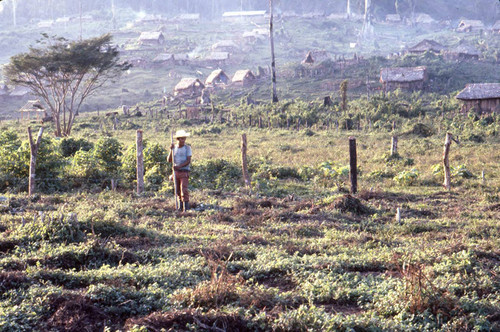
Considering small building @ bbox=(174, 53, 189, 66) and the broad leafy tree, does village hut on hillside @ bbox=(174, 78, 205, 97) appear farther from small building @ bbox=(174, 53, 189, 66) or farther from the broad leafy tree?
the broad leafy tree

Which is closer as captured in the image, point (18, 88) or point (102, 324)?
point (102, 324)

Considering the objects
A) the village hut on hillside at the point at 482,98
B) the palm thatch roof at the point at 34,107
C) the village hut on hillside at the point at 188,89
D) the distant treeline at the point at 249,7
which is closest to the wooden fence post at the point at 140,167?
the village hut on hillside at the point at 482,98

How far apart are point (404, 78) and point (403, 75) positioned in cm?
29

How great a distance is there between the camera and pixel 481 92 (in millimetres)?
32562

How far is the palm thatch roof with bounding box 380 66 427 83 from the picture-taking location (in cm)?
4475

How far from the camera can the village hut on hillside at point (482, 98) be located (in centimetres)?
3225

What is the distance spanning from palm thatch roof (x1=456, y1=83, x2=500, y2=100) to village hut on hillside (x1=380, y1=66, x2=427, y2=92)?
11.8 m

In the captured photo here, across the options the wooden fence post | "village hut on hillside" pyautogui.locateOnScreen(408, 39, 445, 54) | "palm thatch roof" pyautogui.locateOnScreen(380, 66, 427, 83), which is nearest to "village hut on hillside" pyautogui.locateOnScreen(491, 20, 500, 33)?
"village hut on hillside" pyautogui.locateOnScreen(408, 39, 445, 54)

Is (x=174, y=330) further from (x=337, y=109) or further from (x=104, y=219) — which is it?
(x=337, y=109)

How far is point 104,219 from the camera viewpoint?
8602mm

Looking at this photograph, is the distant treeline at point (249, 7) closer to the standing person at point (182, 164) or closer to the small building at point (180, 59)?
the small building at point (180, 59)

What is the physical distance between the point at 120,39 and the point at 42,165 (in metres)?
73.9

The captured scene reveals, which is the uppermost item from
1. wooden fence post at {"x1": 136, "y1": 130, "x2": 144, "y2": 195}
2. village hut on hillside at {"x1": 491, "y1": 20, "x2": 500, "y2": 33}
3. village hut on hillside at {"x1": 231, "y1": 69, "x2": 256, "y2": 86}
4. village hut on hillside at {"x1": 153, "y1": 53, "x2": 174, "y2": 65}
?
village hut on hillside at {"x1": 491, "y1": 20, "x2": 500, "y2": 33}

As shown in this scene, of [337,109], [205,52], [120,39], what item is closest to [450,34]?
[205,52]
